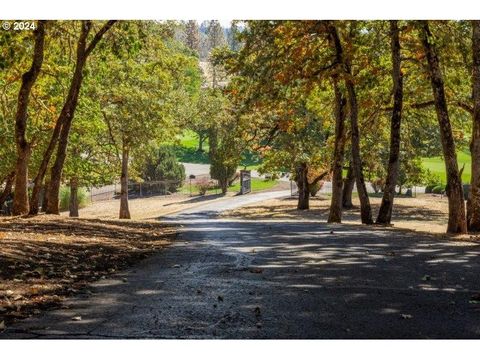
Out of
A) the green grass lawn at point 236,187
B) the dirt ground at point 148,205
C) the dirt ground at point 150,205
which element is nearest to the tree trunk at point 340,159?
the dirt ground at point 150,205

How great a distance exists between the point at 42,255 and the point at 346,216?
2926 cm

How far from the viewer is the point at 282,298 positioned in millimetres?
6805

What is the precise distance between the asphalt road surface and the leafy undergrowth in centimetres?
35

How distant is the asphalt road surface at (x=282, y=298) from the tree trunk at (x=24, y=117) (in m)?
9.00

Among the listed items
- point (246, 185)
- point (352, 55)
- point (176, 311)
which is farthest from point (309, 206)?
point (176, 311)

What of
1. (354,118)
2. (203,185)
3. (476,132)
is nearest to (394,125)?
(354,118)

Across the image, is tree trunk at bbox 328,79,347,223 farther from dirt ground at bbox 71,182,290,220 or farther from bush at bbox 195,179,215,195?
bush at bbox 195,179,215,195

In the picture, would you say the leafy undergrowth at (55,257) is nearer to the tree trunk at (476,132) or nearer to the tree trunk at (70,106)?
the tree trunk at (70,106)

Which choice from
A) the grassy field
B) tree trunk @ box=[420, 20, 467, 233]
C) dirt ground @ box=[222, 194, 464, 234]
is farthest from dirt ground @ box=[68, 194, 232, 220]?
the grassy field

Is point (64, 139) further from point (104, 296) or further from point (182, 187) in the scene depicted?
point (182, 187)

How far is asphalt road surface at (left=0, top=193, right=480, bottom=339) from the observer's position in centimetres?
538

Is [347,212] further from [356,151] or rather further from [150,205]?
[150,205]

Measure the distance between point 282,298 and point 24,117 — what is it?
13648 mm

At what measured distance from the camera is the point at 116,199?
5941 centimetres
